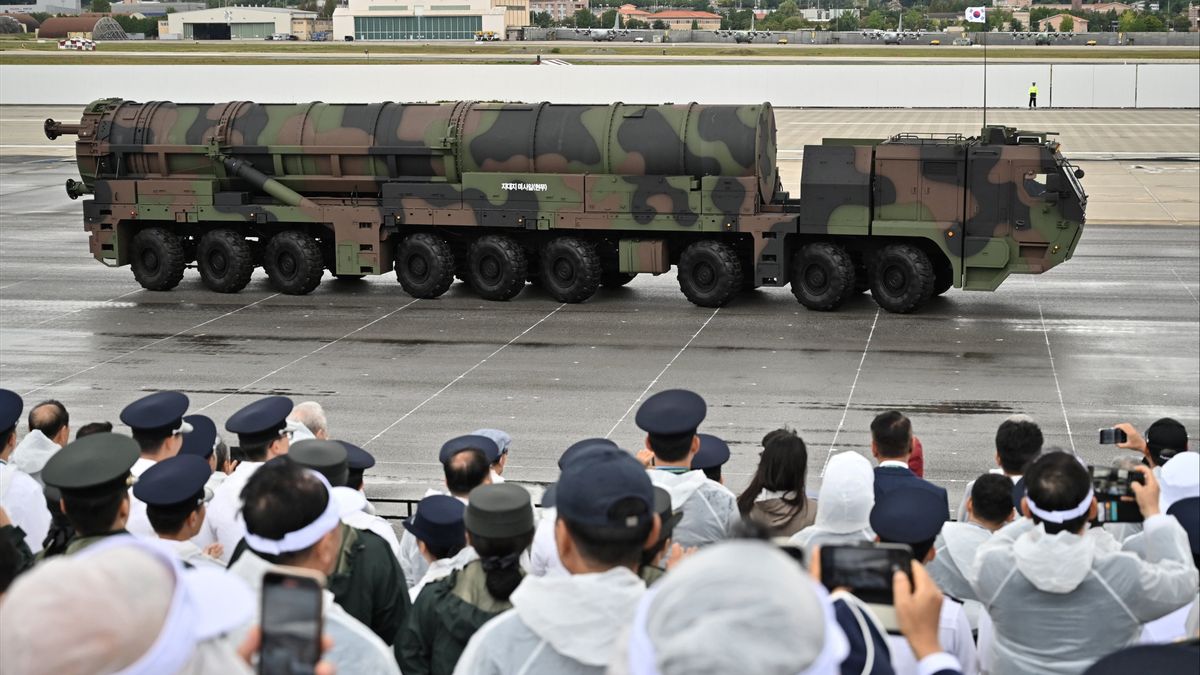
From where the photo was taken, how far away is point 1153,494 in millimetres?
5113

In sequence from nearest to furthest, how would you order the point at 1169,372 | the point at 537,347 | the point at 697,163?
the point at 1169,372, the point at 537,347, the point at 697,163

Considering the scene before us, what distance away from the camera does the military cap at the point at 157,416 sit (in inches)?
288

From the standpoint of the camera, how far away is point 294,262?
21.5 metres

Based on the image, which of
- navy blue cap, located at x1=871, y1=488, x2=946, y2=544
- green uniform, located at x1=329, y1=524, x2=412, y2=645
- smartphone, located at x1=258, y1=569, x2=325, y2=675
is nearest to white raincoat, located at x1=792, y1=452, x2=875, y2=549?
navy blue cap, located at x1=871, y1=488, x2=946, y2=544

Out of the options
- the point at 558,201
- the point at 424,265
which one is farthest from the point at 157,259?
the point at 558,201

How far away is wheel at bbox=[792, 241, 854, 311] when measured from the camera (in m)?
19.6

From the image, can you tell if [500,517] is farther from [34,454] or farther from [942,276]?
[942,276]

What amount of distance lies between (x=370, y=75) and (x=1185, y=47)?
204ft

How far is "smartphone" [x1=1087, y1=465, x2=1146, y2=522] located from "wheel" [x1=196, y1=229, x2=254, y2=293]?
700 inches

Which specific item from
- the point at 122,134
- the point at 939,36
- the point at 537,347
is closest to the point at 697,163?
the point at 537,347

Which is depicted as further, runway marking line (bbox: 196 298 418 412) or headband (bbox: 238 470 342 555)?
runway marking line (bbox: 196 298 418 412)

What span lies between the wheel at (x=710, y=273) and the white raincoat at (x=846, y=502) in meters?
14.2

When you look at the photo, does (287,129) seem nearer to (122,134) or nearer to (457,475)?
(122,134)

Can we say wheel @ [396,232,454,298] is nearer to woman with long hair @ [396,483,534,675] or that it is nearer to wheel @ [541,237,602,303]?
wheel @ [541,237,602,303]
